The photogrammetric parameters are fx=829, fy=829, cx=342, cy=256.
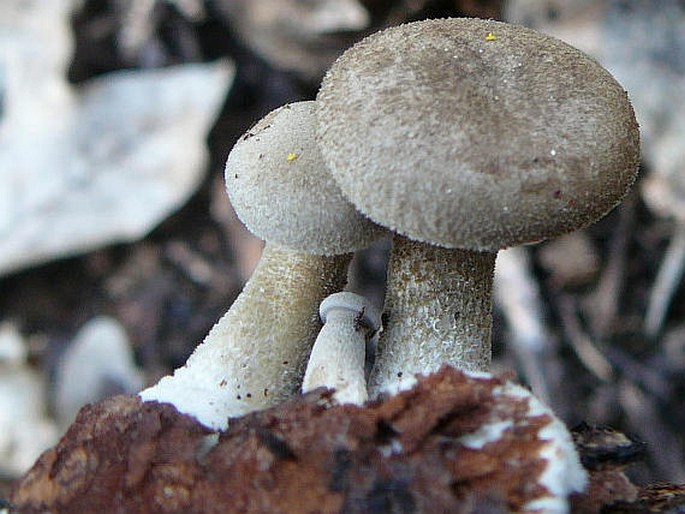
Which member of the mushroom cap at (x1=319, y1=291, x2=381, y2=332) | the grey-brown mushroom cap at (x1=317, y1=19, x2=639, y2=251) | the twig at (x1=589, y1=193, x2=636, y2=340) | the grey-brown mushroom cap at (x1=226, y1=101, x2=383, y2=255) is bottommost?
the twig at (x1=589, y1=193, x2=636, y2=340)

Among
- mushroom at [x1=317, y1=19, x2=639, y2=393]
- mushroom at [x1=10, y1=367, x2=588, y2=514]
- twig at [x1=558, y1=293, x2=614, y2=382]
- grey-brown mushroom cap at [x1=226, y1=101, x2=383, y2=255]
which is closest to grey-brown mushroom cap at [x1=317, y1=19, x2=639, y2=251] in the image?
mushroom at [x1=317, y1=19, x2=639, y2=393]

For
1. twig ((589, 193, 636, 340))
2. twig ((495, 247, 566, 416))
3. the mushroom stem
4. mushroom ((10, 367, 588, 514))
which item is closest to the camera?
mushroom ((10, 367, 588, 514))

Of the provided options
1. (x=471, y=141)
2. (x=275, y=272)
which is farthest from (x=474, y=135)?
(x=275, y=272)

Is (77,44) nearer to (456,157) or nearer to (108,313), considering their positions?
(108,313)

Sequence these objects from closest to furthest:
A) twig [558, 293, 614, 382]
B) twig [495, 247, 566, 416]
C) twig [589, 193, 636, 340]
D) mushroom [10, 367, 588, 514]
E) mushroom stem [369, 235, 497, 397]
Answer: mushroom [10, 367, 588, 514]
mushroom stem [369, 235, 497, 397]
twig [495, 247, 566, 416]
twig [558, 293, 614, 382]
twig [589, 193, 636, 340]

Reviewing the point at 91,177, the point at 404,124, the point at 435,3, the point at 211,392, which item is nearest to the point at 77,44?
the point at 91,177

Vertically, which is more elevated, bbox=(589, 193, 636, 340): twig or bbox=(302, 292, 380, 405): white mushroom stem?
bbox=(302, 292, 380, 405): white mushroom stem

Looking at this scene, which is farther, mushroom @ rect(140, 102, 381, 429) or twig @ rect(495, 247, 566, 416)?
twig @ rect(495, 247, 566, 416)

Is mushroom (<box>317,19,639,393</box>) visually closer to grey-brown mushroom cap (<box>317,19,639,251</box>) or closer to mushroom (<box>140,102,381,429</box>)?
grey-brown mushroom cap (<box>317,19,639,251</box>)
